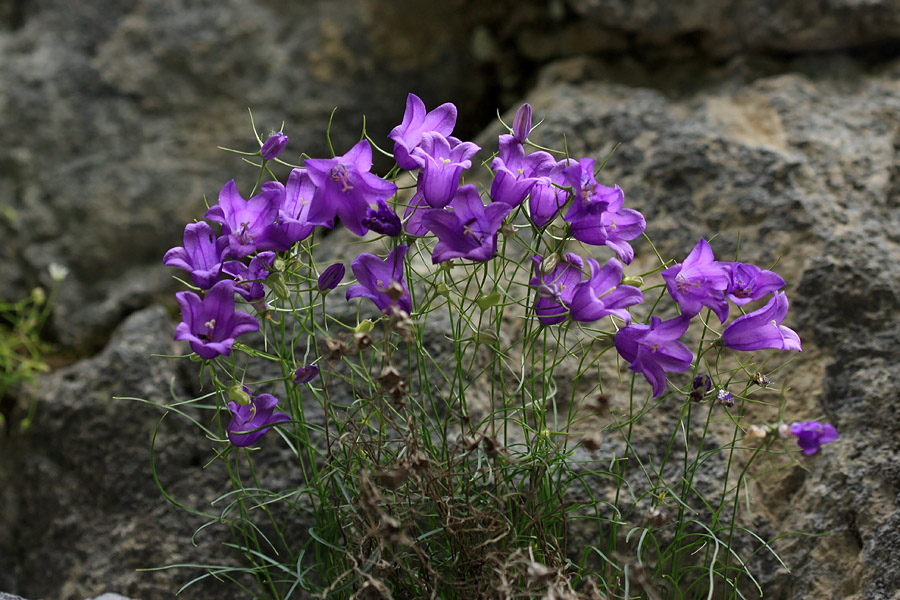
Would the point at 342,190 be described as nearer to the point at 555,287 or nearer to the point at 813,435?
the point at 555,287

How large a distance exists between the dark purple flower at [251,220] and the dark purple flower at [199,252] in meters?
0.02

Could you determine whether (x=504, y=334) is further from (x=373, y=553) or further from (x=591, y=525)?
(x=373, y=553)

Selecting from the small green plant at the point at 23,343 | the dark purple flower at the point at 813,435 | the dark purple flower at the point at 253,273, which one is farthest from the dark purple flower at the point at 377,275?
the small green plant at the point at 23,343

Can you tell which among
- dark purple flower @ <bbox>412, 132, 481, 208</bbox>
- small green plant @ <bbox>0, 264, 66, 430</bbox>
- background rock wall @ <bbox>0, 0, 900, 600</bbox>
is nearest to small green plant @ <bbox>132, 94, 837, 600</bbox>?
dark purple flower @ <bbox>412, 132, 481, 208</bbox>

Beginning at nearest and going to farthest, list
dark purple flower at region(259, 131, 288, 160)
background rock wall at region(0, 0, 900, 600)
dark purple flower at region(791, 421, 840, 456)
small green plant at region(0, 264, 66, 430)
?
dark purple flower at region(791, 421, 840, 456) < dark purple flower at region(259, 131, 288, 160) < background rock wall at region(0, 0, 900, 600) < small green plant at region(0, 264, 66, 430)

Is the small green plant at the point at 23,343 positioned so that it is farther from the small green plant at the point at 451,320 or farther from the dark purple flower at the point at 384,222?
the dark purple flower at the point at 384,222

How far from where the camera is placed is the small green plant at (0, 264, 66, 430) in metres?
1.85

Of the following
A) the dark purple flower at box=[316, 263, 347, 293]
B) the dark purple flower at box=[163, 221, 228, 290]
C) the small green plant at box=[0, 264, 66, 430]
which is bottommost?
the small green plant at box=[0, 264, 66, 430]

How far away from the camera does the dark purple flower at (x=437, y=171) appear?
37.6 inches

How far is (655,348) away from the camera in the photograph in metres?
1.01

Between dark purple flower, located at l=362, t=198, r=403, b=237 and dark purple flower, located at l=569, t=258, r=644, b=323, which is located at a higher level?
dark purple flower, located at l=362, t=198, r=403, b=237

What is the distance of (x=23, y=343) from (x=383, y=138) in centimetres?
112

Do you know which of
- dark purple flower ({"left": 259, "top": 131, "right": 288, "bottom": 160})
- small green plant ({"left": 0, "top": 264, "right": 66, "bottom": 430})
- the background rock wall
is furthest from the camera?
small green plant ({"left": 0, "top": 264, "right": 66, "bottom": 430})

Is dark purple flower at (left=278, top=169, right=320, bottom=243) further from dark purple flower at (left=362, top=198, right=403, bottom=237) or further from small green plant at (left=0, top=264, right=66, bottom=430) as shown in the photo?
small green plant at (left=0, top=264, right=66, bottom=430)
